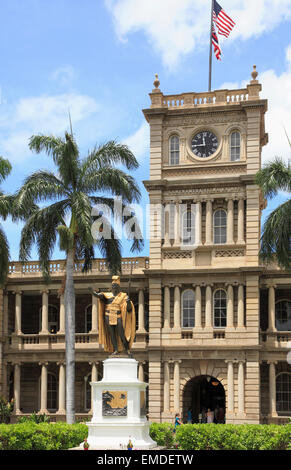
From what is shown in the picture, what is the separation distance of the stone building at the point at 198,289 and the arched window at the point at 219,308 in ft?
0.16

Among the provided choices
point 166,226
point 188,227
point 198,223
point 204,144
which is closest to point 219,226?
point 198,223

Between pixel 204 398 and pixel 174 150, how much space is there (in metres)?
13.3

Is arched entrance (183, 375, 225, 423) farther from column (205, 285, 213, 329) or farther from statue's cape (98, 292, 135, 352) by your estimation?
statue's cape (98, 292, 135, 352)

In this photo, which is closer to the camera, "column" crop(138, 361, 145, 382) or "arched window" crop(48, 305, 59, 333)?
"column" crop(138, 361, 145, 382)

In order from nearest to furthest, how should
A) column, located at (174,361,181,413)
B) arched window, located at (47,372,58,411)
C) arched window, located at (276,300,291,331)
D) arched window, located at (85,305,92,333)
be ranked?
column, located at (174,361,181,413) < arched window, located at (276,300,291,331) < arched window, located at (47,372,58,411) < arched window, located at (85,305,92,333)

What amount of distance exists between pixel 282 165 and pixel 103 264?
1550cm

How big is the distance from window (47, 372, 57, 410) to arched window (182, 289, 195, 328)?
8.89 metres

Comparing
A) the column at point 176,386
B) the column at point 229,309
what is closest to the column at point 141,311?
the column at point 176,386

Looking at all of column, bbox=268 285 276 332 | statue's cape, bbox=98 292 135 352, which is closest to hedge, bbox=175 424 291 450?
statue's cape, bbox=98 292 135 352

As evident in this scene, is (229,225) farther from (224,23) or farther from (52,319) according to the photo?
(52,319)

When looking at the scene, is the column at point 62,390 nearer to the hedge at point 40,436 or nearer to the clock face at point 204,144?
the clock face at point 204,144

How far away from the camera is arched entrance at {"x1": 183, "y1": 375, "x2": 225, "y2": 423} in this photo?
43312mm

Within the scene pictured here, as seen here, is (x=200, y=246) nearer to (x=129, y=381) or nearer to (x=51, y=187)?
(x=51, y=187)
